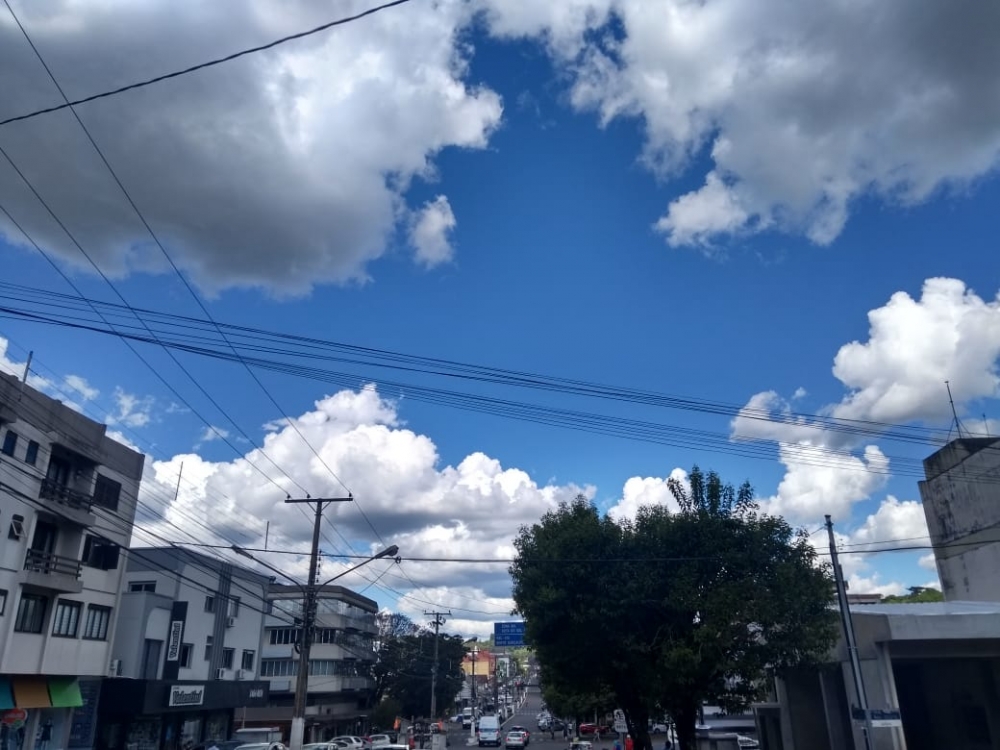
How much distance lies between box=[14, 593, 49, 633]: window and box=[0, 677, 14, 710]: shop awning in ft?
5.82

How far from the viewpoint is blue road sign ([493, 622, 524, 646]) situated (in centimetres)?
5816

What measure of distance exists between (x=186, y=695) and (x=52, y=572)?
38.0ft

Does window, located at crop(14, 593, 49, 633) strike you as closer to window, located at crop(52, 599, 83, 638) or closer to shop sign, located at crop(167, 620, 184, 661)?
window, located at crop(52, 599, 83, 638)

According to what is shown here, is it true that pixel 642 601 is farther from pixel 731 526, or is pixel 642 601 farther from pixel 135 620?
pixel 135 620

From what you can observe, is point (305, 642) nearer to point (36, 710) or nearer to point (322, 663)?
point (36, 710)

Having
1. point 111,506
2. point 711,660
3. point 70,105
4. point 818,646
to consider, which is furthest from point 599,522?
point 70,105

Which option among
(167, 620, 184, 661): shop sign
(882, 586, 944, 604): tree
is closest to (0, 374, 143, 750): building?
(167, 620, 184, 661): shop sign

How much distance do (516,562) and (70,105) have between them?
24324 mm

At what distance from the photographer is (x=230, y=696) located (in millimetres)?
43312

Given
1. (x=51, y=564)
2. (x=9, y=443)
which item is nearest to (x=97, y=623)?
(x=51, y=564)

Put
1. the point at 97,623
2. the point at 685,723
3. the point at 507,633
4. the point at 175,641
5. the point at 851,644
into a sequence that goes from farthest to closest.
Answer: the point at 507,633 → the point at 175,641 → the point at 97,623 → the point at 685,723 → the point at 851,644

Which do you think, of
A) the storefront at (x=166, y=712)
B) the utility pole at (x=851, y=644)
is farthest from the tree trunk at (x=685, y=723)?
the storefront at (x=166, y=712)

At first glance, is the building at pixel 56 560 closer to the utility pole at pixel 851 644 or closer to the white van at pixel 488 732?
the utility pole at pixel 851 644

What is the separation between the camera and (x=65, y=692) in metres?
31.6
